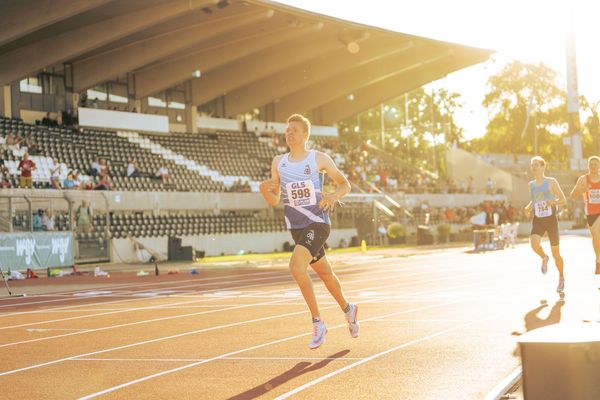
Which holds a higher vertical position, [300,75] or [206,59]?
[300,75]

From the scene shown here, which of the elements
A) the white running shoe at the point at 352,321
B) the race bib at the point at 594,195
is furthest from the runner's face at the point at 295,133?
the race bib at the point at 594,195

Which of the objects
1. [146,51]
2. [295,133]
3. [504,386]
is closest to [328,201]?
[295,133]

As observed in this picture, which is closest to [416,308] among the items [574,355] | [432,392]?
[432,392]

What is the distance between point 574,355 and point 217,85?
170 feet

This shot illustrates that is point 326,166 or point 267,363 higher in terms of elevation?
point 326,166

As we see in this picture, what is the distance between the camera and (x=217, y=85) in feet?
182

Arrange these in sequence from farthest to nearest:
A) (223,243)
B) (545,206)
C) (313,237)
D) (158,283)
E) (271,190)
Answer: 1. (223,243)
2. (158,283)
3. (545,206)
4. (271,190)
5. (313,237)

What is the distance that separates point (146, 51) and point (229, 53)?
535 cm

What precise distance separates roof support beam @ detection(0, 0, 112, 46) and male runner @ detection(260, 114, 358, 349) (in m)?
31.0

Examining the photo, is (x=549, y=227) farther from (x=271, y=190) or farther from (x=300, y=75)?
(x=300, y=75)

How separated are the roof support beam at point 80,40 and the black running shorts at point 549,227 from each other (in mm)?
28531

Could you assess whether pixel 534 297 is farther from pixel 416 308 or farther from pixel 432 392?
pixel 432 392

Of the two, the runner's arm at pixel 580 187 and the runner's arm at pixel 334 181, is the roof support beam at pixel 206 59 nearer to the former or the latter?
the runner's arm at pixel 580 187

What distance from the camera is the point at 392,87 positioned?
66.2m
